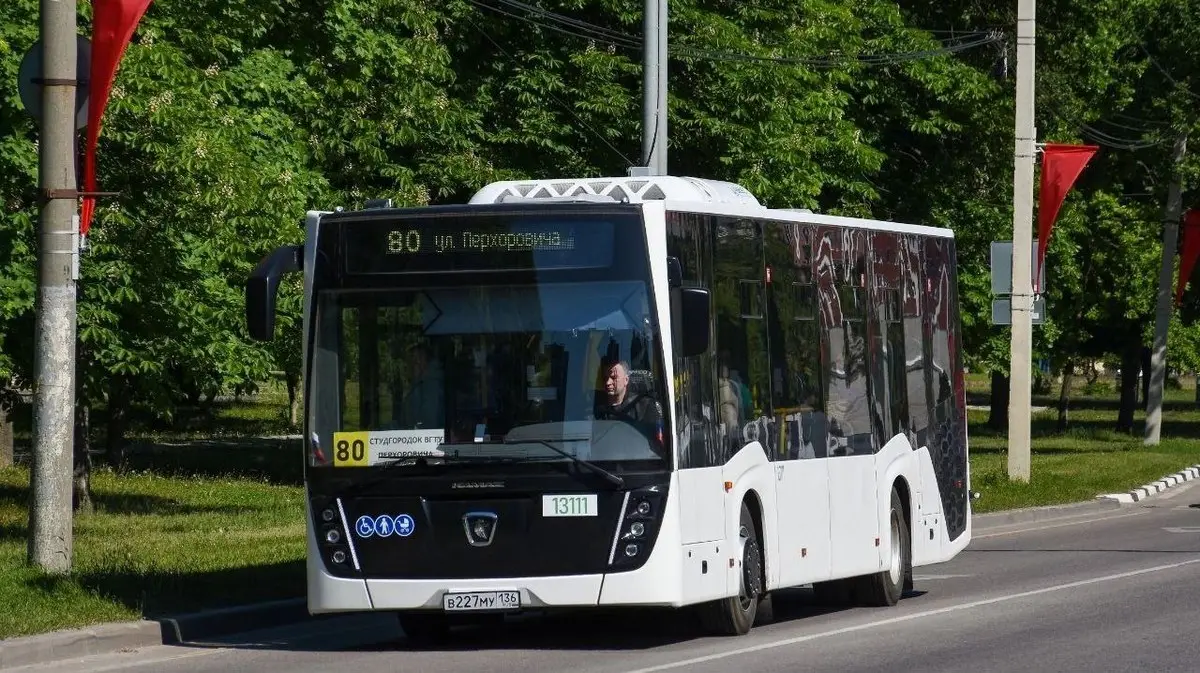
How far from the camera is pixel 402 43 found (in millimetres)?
29078

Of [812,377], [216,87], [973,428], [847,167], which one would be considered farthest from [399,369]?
[973,428]

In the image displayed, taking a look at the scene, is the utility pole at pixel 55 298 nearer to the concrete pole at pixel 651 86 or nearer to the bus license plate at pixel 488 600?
the bus license plate at pixel 488 600

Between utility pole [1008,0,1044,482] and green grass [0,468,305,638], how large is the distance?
10501 millimetres

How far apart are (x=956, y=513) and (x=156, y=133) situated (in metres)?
9.45

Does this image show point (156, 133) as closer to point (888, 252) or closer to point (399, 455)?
point (888, 252)

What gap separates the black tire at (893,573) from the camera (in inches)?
622

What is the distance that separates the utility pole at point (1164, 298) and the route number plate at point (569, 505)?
39.2 m

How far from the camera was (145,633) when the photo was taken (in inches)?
513

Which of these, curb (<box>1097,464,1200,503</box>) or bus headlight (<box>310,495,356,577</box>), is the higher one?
bus headlight (<box>310,495,356,577</box>)

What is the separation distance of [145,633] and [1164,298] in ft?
133

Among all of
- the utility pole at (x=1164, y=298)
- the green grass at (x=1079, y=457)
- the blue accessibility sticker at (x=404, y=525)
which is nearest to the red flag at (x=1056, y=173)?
the green grass at (x=1079, y=457)

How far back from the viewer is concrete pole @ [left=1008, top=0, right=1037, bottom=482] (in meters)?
29.2

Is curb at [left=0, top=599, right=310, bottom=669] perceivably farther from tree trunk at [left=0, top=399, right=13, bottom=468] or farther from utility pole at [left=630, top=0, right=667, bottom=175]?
tree trunk at [left=0, top=399, right=13, bottom=468]

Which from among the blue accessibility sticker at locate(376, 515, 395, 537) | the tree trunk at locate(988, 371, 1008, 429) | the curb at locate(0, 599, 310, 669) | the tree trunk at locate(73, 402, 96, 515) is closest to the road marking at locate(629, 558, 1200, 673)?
the blue accessibility sticker at locate(376, 515, 395, 537)
